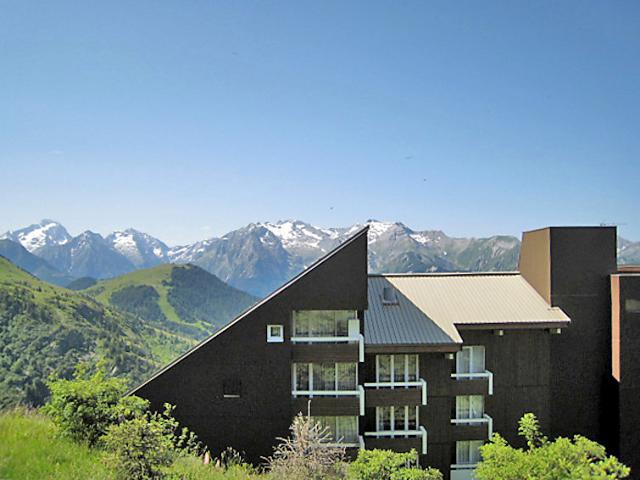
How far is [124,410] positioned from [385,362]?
11.1m

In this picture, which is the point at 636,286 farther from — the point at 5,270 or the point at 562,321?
the point at 5,270

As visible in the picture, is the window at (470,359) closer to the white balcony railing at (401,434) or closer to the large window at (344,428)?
the white balcony railing at (401,434)

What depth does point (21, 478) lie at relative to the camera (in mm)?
9484

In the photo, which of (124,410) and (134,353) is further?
(134,353)

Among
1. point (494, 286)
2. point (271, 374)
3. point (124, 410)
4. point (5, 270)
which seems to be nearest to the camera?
point (124, 410)

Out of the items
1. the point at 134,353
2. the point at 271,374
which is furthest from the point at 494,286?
the point at 134,353

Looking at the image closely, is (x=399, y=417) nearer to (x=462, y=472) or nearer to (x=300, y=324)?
(x=462, y=472)

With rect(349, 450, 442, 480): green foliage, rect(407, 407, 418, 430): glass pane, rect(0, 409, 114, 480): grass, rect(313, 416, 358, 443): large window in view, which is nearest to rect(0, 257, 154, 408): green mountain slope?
rect(313, 416, 358, 443): large window

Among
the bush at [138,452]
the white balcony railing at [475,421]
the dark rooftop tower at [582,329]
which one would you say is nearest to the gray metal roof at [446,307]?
the dark rooftop tower at [582,329]

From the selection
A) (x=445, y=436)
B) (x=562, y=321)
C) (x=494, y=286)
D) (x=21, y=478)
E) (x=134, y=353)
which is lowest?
(x=134, y=353)

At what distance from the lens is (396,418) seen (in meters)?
20.6

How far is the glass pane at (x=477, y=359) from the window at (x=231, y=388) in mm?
10125

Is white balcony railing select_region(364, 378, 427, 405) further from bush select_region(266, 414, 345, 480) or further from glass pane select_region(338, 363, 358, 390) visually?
bush select_region(266, 414, 345, 480)

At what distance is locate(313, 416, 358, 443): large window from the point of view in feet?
64.4
